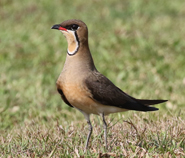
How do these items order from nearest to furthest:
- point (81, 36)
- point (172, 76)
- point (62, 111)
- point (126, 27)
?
point (81, 36) → point (62, 111) → point (172, 76) → point (126, 27)

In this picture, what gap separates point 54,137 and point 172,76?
4.17 metres

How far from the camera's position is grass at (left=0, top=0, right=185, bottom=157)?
4.05 meters

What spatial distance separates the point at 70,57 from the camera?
13.8ft

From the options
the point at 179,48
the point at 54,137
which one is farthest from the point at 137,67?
the point at 54,137

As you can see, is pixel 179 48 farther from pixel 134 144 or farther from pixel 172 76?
pixel 134 144

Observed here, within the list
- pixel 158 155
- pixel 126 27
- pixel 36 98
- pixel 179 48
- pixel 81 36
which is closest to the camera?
pixel 158 155

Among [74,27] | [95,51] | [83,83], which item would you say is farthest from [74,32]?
[95,51]

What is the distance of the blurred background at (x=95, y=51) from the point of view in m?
6.81

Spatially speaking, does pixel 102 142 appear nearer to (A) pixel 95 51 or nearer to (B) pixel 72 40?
(B) pixel 72 40

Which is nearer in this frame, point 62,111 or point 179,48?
point 62,111

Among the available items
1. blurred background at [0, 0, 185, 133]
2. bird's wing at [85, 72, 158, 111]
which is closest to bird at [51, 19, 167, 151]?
bird's wing at [85, 72, 158, 111]

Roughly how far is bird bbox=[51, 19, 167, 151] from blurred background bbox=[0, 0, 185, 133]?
5.26ft

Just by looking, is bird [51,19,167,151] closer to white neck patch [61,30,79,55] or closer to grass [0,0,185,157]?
white neck patch [61,30,79,55]

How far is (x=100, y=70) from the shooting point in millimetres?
8312
